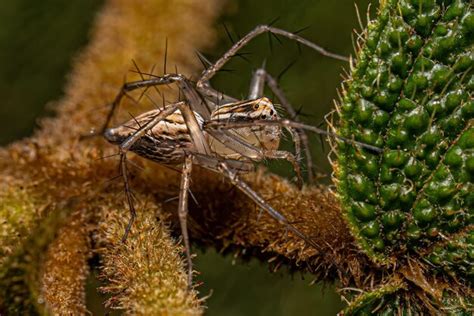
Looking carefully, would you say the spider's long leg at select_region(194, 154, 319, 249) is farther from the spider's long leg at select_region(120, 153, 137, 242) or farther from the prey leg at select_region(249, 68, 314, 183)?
the prey leg at select_region(249, 68, 314, 183)

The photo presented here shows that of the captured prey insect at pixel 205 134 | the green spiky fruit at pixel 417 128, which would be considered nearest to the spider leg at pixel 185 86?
the captured prey insect at pixel 205 134

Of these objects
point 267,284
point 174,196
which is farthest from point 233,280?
point 174,196

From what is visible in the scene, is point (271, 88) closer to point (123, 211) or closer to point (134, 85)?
point (134, 85)

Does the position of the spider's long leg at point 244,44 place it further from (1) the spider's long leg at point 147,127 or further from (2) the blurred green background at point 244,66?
(1) the spider's long leg at point 147,127

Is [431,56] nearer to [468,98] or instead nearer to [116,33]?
[468,98]

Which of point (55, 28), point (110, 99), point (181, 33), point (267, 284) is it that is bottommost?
point (267, 284)
